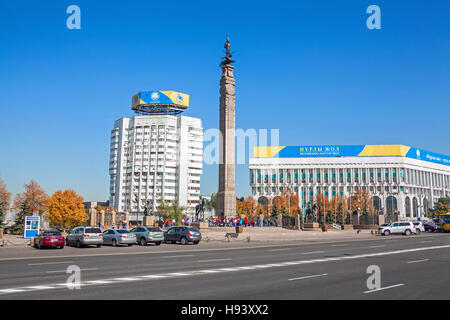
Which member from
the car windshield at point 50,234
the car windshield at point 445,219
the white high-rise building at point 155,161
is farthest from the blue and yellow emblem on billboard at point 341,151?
the car windshield at point 50,234

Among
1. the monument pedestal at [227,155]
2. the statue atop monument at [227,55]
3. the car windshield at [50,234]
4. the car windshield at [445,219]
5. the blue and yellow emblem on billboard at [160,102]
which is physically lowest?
the car windshield at [50,234]

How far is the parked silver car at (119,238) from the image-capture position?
31.7 metres

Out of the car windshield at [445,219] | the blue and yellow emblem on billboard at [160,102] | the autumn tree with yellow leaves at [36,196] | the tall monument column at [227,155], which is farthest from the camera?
the blue and yellow emblem on billboard at [160,102]

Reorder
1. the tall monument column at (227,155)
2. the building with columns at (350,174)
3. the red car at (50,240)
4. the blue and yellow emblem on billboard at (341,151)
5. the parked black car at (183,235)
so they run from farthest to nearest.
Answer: the blue and yellow emblem on billboard at (341,151), the building with columns at (350,174), the tall monument column at (227,155), the parked black car at (183,235), the red car at (50,240)

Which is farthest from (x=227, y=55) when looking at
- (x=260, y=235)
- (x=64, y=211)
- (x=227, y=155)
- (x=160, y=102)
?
(x=160, y=102)

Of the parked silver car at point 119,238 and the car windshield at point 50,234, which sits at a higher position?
the car windshield at point 50,234

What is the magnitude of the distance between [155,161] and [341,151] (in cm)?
6852

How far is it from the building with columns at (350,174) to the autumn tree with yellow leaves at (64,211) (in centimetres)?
6686

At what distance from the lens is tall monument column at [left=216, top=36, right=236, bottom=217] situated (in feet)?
168

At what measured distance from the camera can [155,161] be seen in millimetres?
151875

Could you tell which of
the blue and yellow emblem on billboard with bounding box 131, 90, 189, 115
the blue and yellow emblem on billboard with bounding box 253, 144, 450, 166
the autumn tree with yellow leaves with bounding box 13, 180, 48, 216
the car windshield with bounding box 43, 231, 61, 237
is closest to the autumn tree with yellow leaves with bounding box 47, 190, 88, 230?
the autumn tree with yellow leaves with bounding box 13, 180, 48, 216

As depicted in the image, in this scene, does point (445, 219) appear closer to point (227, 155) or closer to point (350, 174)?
point (227, 155)

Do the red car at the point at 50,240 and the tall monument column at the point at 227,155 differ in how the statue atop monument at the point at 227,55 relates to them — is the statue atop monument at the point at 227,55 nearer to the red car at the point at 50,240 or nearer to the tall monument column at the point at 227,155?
the tall monument column at the point at 227,155

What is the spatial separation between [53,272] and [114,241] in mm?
17669
